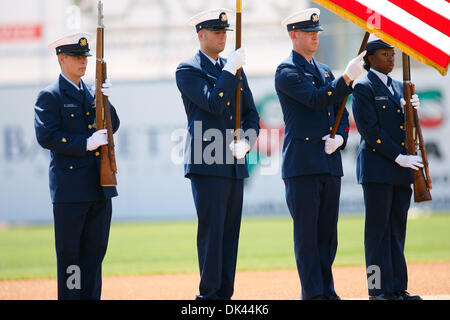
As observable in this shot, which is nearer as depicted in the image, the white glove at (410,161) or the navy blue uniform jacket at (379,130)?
the white glove at (410,161)

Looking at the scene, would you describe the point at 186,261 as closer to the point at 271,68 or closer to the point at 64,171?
the point at 64,171

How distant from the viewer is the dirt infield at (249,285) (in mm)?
8008

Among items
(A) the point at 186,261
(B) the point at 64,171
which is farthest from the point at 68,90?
(A) the point at 186,261

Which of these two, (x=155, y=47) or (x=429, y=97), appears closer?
(x=429, y=97)

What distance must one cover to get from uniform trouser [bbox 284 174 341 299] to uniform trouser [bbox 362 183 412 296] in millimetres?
522

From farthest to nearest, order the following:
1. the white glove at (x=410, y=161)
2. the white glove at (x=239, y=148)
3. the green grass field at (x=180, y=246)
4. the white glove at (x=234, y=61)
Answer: the green grass field at (x=180, y=246)
the white glove at (x=410, y=161)
the white glove at (x=239, y=148)
the white glove at (x=234, y=61)

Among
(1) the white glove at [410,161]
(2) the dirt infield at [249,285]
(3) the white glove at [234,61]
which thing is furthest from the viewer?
(2) the dirt infield at [249,285]

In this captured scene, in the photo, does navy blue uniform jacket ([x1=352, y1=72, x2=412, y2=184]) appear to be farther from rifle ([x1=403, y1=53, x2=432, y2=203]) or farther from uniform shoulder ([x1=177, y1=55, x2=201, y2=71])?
uniform shoulder ([x1=177, y1=55, x2=201, y2=71])

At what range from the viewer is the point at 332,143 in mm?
6082

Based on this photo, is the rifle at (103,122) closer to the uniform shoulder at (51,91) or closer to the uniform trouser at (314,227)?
the uniform shoulder at (51,91)

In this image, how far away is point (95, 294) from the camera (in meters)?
6.02

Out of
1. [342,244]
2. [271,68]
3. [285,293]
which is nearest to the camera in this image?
[285,293]

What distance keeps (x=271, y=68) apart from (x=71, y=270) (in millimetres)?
16979

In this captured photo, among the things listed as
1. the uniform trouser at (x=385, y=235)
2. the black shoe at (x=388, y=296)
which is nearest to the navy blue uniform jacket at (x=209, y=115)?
the uniform trouser at (x=385, y=235)
